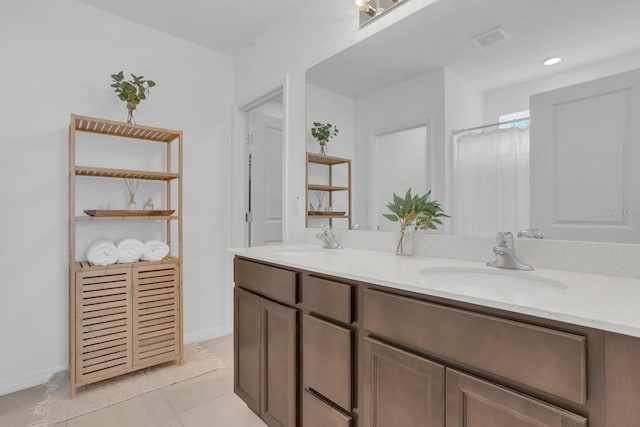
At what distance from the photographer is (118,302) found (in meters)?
2.06

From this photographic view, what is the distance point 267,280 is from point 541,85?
4.47 ft

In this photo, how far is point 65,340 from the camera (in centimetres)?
220

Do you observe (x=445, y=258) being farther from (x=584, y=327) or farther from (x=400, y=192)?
(x=584, y=327)

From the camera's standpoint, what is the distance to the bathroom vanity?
0.65 m

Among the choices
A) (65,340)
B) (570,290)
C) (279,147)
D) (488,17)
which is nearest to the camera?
(570,290)

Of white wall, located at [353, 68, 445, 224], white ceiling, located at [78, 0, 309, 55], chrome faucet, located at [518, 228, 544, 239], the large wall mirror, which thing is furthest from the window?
white ceiling, located at [78, 0, 309, 55]

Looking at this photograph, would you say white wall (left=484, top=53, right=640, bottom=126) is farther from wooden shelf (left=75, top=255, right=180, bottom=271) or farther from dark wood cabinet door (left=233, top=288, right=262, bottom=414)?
wooden shelf (left=75, top=255, right=180, bottom=271)

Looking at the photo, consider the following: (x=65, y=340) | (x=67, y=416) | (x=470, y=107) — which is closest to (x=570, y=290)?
(x=470, y=107)

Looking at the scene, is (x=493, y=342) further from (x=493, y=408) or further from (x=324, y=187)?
(x=324, y=187)

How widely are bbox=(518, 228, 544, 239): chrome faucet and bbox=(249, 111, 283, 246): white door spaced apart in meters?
2.13

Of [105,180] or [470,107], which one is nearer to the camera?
[470,107]

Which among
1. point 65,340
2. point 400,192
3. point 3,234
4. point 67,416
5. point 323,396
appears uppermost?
point 400,192

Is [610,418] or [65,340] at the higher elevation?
[610,418]

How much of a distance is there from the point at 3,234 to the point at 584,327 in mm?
2808
